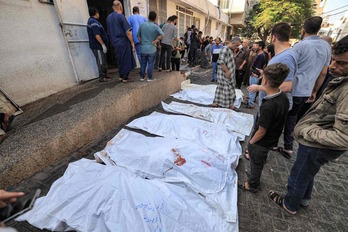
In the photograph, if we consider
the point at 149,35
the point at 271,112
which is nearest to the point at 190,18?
the point at 149,35

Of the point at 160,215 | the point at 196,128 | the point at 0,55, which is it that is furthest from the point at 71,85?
the point at 160,215

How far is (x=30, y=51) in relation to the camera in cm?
321

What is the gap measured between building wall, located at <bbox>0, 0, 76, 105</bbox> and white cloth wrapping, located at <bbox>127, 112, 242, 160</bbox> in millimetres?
2213

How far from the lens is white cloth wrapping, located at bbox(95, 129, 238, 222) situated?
6.28 feet

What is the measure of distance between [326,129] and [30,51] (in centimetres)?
475

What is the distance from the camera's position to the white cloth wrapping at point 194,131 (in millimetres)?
2750

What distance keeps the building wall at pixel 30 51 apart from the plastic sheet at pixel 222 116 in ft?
9.06

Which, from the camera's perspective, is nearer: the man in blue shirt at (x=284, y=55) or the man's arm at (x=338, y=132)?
the man's arm at (x=338, y=132)

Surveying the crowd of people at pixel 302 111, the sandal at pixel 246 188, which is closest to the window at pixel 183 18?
the crowd of people at pixel 302 111

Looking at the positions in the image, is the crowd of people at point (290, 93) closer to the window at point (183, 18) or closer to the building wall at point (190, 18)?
the building wall at point (190, 18)

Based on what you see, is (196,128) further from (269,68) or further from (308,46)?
(308,46)

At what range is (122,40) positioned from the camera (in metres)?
3.96

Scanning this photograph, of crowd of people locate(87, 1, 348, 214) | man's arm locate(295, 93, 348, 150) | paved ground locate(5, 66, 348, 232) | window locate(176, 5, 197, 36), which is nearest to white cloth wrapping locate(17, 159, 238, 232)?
paved ground locate(5, 66, 348, 232)

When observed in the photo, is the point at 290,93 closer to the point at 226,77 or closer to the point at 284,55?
the point at 284,55
